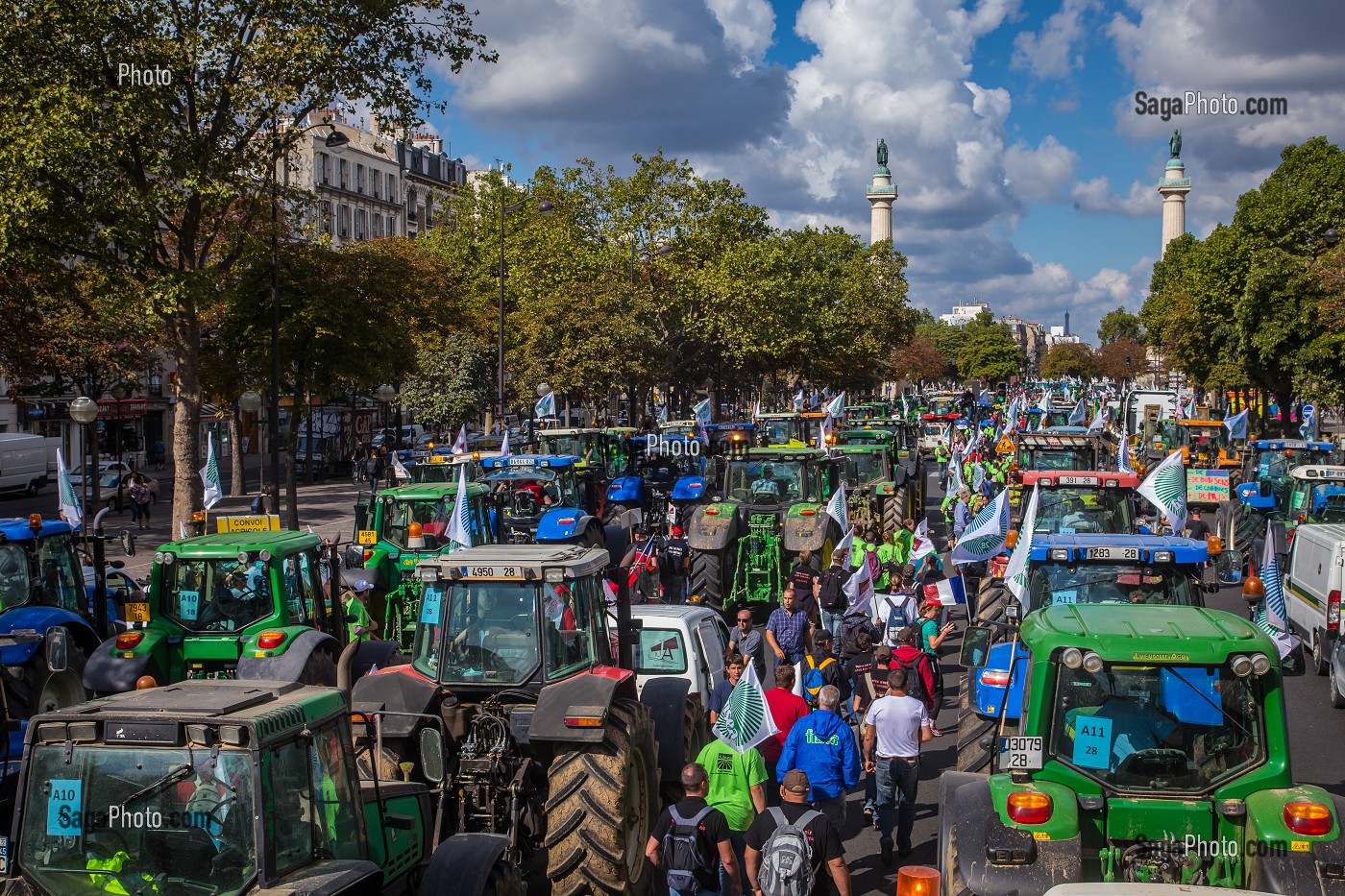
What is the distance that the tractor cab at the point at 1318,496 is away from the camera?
1952cm

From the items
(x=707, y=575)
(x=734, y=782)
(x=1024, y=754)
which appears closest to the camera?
(x=1024, y=754)

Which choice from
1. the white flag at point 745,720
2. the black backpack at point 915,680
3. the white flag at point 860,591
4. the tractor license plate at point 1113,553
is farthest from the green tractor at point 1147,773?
the white flag at point 860,591

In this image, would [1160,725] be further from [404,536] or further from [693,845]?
[404,536]

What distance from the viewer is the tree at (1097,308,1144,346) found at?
164000 mm

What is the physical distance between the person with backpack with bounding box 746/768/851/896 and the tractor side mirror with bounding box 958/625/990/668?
198 centimetres

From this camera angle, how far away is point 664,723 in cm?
909

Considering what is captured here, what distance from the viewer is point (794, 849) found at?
674 centimetres

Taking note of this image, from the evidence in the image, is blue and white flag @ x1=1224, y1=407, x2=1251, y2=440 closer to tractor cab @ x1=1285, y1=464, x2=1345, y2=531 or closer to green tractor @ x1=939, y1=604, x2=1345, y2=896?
tractor cab @ x1=1285, y1=464, x2=1345, y2=531

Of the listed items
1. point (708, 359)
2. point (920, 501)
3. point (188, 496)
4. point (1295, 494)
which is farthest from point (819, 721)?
point (708, 359)

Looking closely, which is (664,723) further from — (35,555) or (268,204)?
(268,204)

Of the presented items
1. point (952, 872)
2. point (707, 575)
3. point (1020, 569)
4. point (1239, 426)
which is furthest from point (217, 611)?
point (1239, 426)

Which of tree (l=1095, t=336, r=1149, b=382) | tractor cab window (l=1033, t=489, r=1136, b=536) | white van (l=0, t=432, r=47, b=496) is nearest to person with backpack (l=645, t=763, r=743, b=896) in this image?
tractor cab window (l=1033, t=489, r=1136, b=536)

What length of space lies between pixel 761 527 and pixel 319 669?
29.7 feet

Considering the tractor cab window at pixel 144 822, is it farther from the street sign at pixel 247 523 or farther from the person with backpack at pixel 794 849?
the street sign at pixel 247 523
